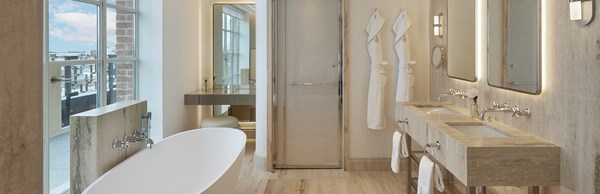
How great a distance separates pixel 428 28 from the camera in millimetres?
4844

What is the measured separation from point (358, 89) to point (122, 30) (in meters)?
2.40

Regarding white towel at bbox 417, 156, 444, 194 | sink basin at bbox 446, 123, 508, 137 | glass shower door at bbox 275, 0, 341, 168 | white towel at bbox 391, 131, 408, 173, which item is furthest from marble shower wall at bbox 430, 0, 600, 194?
glass shower door at bbox 275, 0, 341, 168

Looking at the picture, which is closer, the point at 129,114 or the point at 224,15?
the point at 129,114

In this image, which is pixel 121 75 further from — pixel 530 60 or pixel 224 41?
pixel 530 60

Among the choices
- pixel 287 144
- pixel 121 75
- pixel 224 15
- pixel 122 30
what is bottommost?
pixel 287 144

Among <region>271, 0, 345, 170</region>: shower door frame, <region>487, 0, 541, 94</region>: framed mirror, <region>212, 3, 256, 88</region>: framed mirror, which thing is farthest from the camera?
<region>212, 3, 256, 88</region>: framed mirror

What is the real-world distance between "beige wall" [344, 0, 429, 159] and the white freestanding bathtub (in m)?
1.55

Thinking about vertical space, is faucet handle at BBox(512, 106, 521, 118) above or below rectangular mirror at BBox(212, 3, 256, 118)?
below

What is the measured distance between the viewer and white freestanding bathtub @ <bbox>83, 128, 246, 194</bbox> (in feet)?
9.57

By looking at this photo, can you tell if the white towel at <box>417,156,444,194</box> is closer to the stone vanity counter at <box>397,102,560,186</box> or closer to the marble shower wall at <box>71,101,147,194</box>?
the stone vanity counter at <box>397,102,560,186</box>

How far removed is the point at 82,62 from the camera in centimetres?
366
